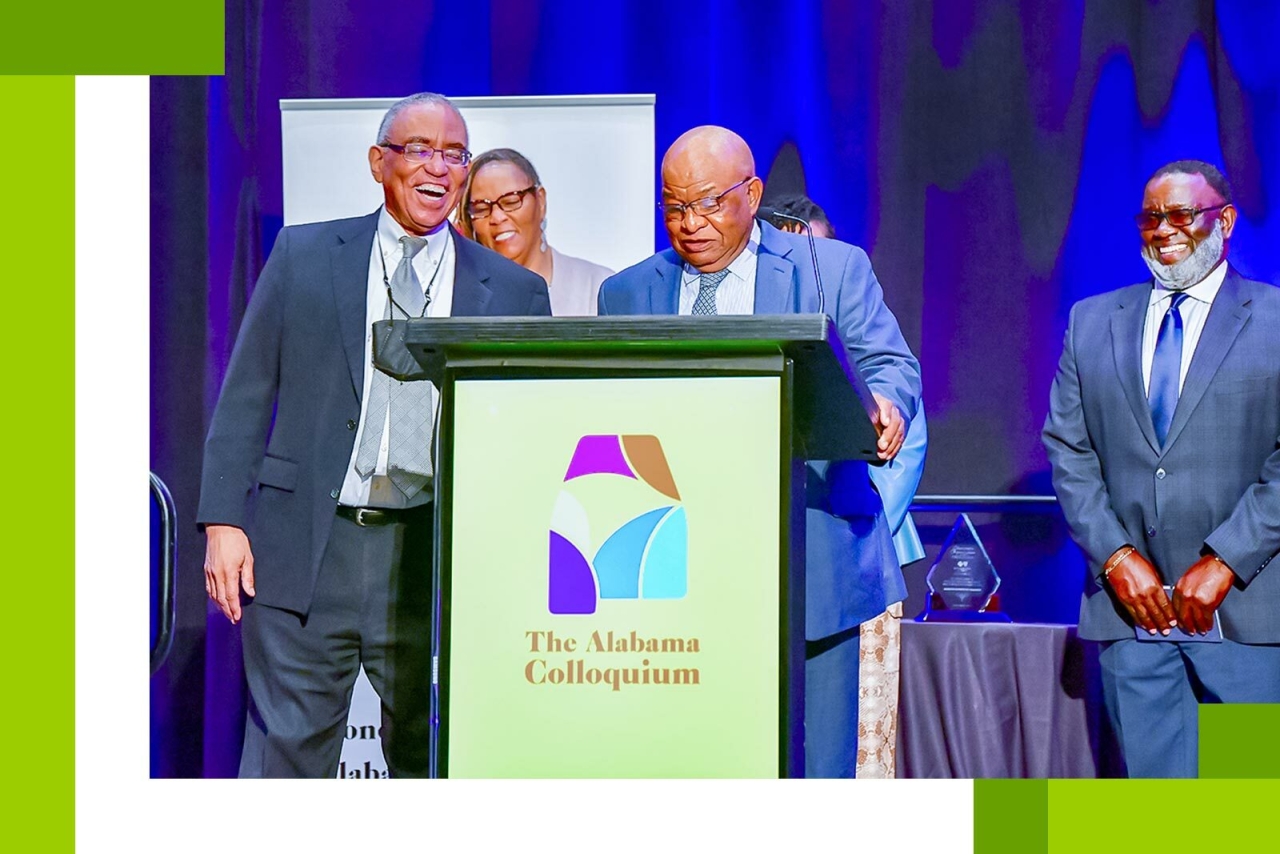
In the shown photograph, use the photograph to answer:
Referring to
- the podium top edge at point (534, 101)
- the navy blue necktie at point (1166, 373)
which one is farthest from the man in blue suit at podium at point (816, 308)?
the podium top edge at point (534, 101)

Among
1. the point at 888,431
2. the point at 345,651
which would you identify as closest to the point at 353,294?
the point at 345,651

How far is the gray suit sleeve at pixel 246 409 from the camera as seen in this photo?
3.47 meters

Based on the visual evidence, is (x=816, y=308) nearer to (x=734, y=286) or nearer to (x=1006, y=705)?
(x=734, y=286)

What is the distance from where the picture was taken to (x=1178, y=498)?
147 inches

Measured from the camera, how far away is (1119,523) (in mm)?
3801

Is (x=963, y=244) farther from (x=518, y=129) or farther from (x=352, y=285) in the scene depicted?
(x=352, y=285)

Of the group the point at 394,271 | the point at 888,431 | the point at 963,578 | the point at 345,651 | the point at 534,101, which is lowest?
the point at 345,651

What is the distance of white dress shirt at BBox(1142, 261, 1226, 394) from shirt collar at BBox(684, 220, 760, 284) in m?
1.20

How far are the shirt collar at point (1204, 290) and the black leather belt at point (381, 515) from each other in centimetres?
195

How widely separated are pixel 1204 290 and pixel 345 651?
2348 mm

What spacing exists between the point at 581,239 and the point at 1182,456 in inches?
67.5

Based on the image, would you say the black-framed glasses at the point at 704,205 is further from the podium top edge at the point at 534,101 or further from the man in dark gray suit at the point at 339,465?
the podium top edge at the point at 534,101

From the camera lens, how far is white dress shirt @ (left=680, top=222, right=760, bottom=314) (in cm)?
320

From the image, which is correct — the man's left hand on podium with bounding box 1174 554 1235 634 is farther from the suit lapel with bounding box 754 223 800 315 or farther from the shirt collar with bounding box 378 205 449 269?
the shirt collar with bounding box 378 205 449 269
